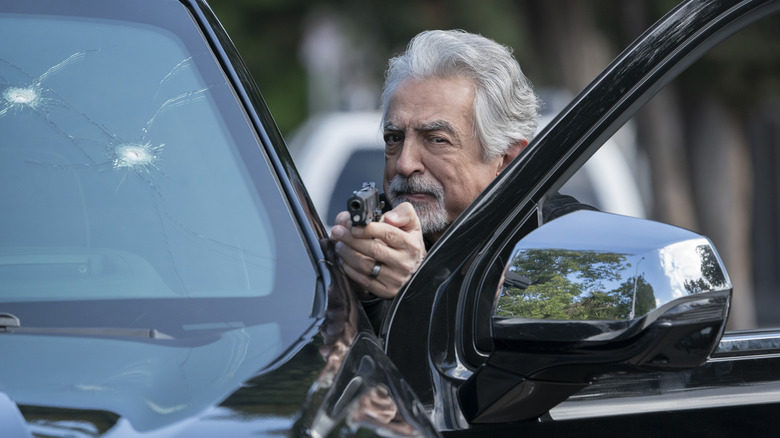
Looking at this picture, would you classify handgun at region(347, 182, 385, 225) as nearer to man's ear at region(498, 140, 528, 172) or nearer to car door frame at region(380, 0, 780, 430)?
car door frame at region(380, 0, 780, 430)

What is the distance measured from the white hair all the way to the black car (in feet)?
2.77

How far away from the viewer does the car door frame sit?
191 centimetres

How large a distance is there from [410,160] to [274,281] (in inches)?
42.6

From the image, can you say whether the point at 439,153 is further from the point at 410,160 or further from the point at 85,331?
the point at 85,331

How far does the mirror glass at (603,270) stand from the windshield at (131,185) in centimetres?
34

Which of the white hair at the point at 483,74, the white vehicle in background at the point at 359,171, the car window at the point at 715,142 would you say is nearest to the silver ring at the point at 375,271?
the white hair at the point at 483,74

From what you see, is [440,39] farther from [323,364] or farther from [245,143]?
[323,364]

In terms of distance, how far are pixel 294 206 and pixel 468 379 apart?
0.41m

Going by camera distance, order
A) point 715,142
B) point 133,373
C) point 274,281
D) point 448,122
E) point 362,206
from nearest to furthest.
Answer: point 133,373 → point 274,281 → point 362,206 → point 448,122 → point 715,142

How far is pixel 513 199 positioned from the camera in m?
1.94

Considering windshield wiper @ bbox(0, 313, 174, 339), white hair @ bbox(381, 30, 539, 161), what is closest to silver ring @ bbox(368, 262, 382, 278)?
windshield wiper @ bbox(0, 313, 174, 339)

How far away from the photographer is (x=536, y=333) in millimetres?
1733

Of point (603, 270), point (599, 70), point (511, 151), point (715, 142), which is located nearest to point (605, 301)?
point (603, 270)

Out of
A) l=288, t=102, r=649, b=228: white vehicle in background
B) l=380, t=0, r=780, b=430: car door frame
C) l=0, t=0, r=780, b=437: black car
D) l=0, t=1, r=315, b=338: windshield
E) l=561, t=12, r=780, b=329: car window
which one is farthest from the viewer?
l=561, t=12, r=780, b=329: car window
